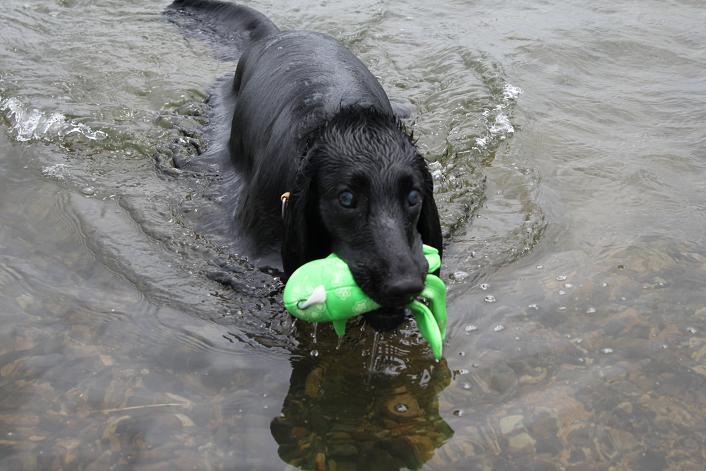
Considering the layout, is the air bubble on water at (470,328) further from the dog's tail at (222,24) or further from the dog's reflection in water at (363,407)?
the dog's tail at (222,24)

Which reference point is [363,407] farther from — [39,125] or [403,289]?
[39,125]

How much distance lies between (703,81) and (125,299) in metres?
6.22

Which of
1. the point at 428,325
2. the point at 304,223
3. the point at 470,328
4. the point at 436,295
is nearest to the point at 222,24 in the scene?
the point at 304,223

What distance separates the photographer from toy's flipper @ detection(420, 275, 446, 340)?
3.77 m

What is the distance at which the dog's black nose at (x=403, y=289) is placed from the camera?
344cm

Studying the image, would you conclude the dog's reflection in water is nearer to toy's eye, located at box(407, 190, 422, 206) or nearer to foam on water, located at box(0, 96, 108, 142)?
toy's eye, located at box(407, 190, 422, 206)

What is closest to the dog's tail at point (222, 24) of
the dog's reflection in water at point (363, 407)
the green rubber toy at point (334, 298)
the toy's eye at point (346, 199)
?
the toy's eye at point (346, 199)

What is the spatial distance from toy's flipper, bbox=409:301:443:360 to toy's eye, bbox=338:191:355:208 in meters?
0.60

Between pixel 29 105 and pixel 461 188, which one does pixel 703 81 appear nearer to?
pixel 461 188

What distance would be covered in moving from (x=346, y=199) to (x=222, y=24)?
5.67 m

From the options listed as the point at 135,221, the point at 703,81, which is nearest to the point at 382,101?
the point at 135,221

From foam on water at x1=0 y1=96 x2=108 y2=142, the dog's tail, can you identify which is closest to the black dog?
foam on water at x1=0 y1=96 x2=108 y2=142

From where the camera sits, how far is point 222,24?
8898 mm

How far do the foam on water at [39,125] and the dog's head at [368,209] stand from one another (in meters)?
3.41
